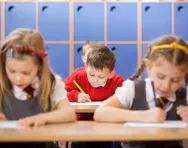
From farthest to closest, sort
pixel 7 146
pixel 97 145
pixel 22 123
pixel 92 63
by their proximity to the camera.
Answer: pixel 92 63 < pixel 97 145 < pixel 7 146 < pixel 22 123

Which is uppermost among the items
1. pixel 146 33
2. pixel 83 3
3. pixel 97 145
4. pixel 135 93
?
pixel 83 3

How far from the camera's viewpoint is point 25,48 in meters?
1.55

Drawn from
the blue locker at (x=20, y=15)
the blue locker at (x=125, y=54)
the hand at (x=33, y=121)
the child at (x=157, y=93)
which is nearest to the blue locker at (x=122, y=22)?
the blue locker at (x=125, y=54)

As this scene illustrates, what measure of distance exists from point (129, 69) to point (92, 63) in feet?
6.91

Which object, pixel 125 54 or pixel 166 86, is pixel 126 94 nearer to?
pixel 166 86

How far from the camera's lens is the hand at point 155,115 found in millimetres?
1457

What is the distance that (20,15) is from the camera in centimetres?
470

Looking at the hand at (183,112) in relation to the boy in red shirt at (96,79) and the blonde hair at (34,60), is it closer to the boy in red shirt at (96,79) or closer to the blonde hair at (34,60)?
the blonde hair at (34,60)

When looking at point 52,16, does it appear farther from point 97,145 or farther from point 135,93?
point 135,93

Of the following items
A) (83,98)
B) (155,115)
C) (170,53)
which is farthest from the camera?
(83,98)

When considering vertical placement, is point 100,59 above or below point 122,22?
below

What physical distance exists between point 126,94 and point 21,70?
0.43 metres

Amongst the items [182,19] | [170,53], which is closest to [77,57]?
[182,19]

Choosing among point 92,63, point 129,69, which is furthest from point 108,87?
point 129,69
